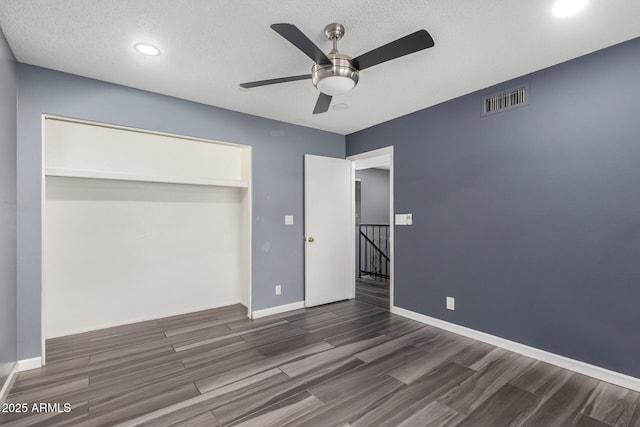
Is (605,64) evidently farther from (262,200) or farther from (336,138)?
(262,200)

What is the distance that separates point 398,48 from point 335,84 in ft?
A: 1.63

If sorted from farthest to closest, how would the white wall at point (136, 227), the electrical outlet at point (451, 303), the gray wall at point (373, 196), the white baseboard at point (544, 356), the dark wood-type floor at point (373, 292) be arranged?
the gray wall at point (373, 196) → the dark wood-type floor at point (373, 292) → the electrical outlet at point (451, 303) → the white wall at point (136, 227) → the white baseboard at point (544, 356)

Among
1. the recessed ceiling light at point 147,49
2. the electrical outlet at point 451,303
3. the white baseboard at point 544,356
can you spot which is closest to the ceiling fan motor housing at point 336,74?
the recessed ceiling light at point 147,49

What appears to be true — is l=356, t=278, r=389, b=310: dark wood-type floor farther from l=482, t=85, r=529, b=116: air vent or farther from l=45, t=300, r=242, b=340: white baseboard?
l=482, t=85, r=529, b=116: air vent

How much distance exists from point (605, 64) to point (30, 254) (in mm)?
5005

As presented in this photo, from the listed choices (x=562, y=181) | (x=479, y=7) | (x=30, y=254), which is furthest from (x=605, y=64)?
(x=30, y=254)

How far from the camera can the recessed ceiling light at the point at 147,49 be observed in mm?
2297

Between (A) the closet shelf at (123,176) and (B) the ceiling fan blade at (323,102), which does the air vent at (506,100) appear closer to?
(B) the ceiling fan blade at (323,102)

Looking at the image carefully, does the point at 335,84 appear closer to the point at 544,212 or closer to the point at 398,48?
the point at 398,48

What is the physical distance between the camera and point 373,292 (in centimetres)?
507

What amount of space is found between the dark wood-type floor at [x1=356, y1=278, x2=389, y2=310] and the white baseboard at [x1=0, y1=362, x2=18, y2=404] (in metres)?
3.77

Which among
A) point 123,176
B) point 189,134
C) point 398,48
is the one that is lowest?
point 123,176

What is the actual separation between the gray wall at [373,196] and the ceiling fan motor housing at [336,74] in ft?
17.3

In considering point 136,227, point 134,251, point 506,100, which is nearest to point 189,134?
point 136,227
